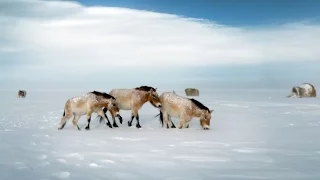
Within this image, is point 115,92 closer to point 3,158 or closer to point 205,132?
point 205,132

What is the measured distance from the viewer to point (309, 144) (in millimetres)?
9648

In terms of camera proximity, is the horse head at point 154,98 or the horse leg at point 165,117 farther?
the horse head at point 154,98

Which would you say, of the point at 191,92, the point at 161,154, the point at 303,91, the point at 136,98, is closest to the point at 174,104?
the point at 136,98

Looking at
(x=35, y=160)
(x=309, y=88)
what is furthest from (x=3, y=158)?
(x=309, y=88)

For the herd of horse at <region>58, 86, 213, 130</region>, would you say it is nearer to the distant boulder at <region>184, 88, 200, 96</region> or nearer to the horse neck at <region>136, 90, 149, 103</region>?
the horse neck at <region>136, 90, 149, 103</region>

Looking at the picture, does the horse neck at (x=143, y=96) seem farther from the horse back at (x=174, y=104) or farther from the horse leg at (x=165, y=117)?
the horse leg at (x=165, y=117)

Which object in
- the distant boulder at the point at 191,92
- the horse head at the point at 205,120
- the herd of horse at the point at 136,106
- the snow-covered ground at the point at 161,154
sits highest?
the distant boulder at the point at 191,92

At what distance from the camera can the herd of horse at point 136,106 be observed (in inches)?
526

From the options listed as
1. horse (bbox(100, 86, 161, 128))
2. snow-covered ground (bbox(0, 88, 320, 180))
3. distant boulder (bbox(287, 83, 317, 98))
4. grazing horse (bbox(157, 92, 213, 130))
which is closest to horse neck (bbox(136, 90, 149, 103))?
horse (bbox(100, 86, 161, 128))

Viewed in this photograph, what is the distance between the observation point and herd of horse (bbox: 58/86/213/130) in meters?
13.4

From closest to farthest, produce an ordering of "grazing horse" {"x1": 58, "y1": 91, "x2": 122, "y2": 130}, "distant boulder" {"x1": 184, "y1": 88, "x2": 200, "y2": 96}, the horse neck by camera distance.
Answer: "grazing horse" {"x1": 58, "y1": 91, "x2": 122, "y2": 130}, the horse neck, "distant boulder" {"x1": 184, "y1": 88, "x2": 200, "y2": 96}

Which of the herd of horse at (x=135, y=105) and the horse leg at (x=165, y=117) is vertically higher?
the herd of horse at (x=135, y=105)

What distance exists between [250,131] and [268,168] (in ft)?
19.7

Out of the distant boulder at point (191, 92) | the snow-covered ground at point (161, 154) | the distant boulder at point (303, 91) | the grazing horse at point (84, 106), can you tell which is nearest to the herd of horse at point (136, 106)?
the grazing horse at point (84, 106)
